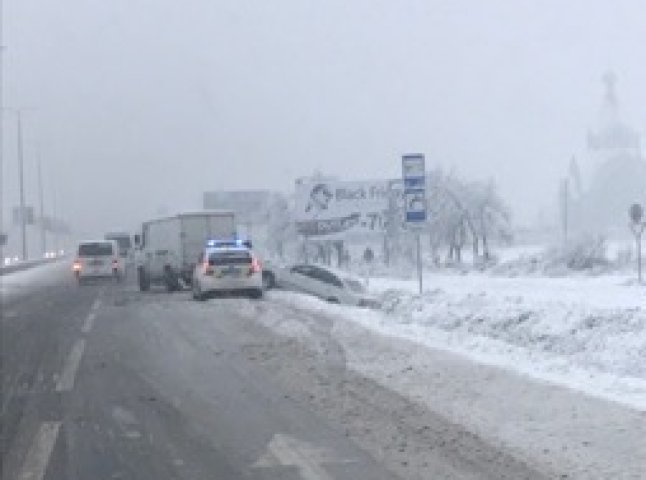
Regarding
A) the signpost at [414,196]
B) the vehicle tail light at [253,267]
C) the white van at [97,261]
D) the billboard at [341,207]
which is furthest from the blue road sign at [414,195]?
the billboard at [341,207]

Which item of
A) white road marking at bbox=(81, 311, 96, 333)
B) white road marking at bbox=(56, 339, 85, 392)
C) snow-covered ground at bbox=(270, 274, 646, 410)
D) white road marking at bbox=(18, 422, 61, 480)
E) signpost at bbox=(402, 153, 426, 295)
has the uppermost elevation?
signpost at bbox=(402, 153, 426, 295)

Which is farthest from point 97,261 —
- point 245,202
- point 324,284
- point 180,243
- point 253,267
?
point 245,202

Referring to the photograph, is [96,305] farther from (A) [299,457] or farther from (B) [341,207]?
(B) [341,207]

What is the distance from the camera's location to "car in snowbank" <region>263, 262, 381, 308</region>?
32.7 metres

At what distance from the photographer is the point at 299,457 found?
937cm

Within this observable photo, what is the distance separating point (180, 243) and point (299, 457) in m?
33.8

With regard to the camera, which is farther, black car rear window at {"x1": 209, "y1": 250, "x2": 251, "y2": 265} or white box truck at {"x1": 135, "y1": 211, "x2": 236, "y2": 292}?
white box truck at {"x1": 135, "y1": 211, "x2": 236, "y2": 292}

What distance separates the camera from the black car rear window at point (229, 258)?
34.0 m

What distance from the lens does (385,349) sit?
1736 centimetres

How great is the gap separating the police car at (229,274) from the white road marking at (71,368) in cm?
1259

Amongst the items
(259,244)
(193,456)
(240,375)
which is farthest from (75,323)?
(259,244)

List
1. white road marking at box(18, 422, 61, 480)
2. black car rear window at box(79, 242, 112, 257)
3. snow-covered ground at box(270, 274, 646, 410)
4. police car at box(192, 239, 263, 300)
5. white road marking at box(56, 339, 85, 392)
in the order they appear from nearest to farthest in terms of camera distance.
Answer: white road marking at box(18, 422, 61, 480) → snow-covered ground at box(270, 274, 646, 410) → white road marking at box(56, 339, 85, 392) → police car at box(192, 239, 263, 300) → black car rear window at box(79, 242, 112, 257)

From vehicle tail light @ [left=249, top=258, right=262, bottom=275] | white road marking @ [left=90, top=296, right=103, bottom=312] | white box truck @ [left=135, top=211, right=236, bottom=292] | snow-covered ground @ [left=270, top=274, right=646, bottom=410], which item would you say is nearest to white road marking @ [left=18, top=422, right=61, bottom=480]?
snow-covered ground @ [left=270, top=274, right=646, bottom=410]

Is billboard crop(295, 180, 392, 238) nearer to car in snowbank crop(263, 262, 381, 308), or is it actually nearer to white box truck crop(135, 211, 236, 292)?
white box truck crop(135, 211, 236, 292)
